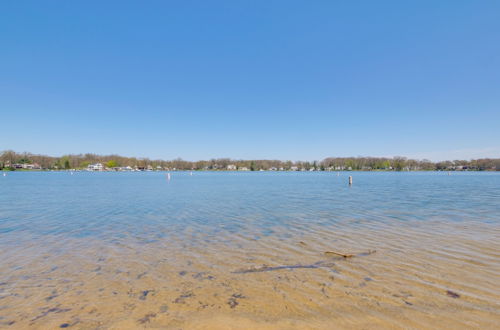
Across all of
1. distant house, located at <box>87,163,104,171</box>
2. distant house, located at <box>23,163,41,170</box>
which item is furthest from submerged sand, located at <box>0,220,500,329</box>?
distant house, located at <box>23,163,41,170</box>

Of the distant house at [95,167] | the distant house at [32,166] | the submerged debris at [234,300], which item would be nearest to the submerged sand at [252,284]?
the submerged debris at [234,300]

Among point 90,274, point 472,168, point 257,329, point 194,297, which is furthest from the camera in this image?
point 472,168

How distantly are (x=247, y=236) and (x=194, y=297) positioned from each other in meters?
4.64

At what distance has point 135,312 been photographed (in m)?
3.93

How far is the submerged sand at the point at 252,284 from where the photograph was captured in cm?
370

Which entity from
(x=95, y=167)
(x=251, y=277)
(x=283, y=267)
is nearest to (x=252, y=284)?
(x=251, y=277)

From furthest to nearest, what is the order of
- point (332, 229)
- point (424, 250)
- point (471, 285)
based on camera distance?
point (332, 229)
point (424, 250)
point (471, 285)

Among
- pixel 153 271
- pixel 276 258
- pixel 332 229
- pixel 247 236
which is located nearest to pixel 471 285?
pixel 276 258

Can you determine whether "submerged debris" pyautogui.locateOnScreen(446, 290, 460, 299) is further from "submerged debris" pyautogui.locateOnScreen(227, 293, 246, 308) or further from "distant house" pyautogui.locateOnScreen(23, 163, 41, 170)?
"distant house" pyautogui.locateOnScreen(23, 163, 41, 170)

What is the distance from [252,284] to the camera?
494 centimetres

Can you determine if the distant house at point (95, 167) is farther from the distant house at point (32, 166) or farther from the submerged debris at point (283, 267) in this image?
the submerged debris at point (283, 267)

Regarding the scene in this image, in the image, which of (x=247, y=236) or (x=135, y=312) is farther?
(x=247, y=236)

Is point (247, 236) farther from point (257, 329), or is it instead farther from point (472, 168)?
point (472, 168)

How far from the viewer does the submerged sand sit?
370cm
